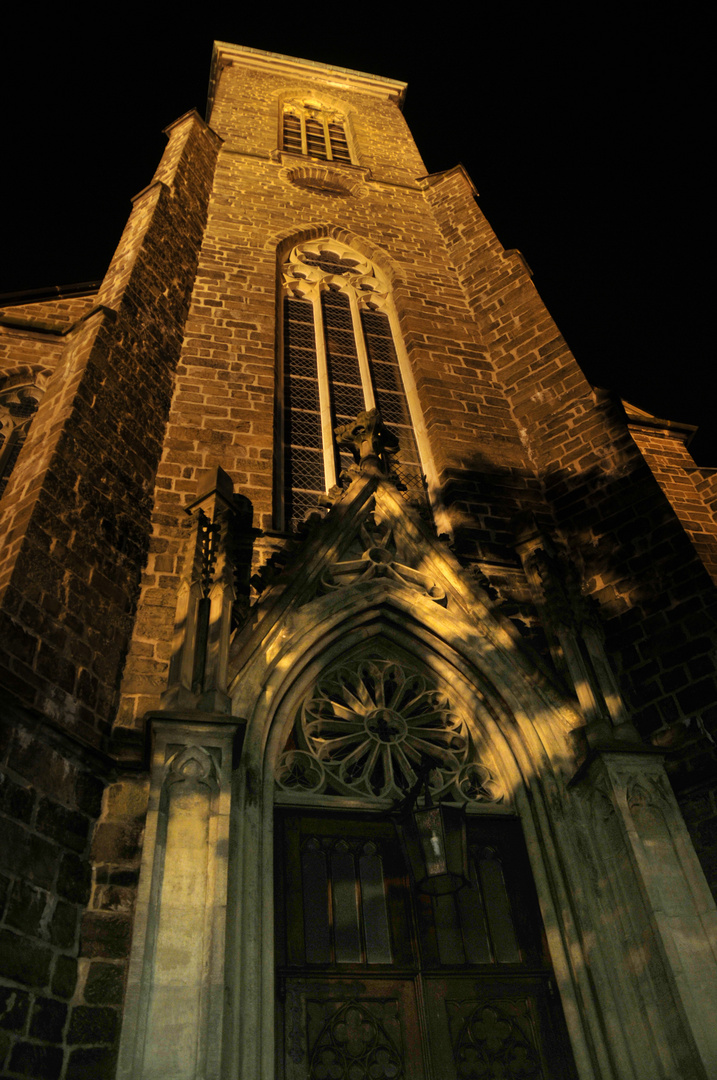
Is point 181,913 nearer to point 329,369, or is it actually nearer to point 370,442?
point 370,442

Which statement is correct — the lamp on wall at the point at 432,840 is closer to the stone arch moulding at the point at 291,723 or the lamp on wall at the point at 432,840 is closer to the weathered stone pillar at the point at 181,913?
the stone arch moulding at the point at 291,723

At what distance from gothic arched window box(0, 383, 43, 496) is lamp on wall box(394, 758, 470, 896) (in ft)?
20.8

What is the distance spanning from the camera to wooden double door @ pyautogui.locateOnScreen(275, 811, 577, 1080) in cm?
495

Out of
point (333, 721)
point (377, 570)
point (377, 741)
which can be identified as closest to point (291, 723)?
point (333, 721)

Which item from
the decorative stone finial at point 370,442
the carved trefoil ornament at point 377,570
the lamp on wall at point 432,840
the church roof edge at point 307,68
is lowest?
the lamp on wall at point 432,840

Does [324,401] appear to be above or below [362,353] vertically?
below

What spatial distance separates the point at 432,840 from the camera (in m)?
5.41

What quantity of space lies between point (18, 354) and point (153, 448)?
4590mm

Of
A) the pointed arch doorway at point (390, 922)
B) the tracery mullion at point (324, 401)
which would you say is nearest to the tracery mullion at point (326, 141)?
the tracery mullion at point (324, 401)

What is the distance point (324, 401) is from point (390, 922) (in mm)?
6329

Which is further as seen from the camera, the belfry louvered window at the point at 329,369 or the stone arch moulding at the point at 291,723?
the belfry louvered window at the point at 329,369

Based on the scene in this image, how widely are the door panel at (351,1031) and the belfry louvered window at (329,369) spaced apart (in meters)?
4.56

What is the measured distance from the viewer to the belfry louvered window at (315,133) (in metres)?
17.0

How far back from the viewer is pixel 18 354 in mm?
11516
